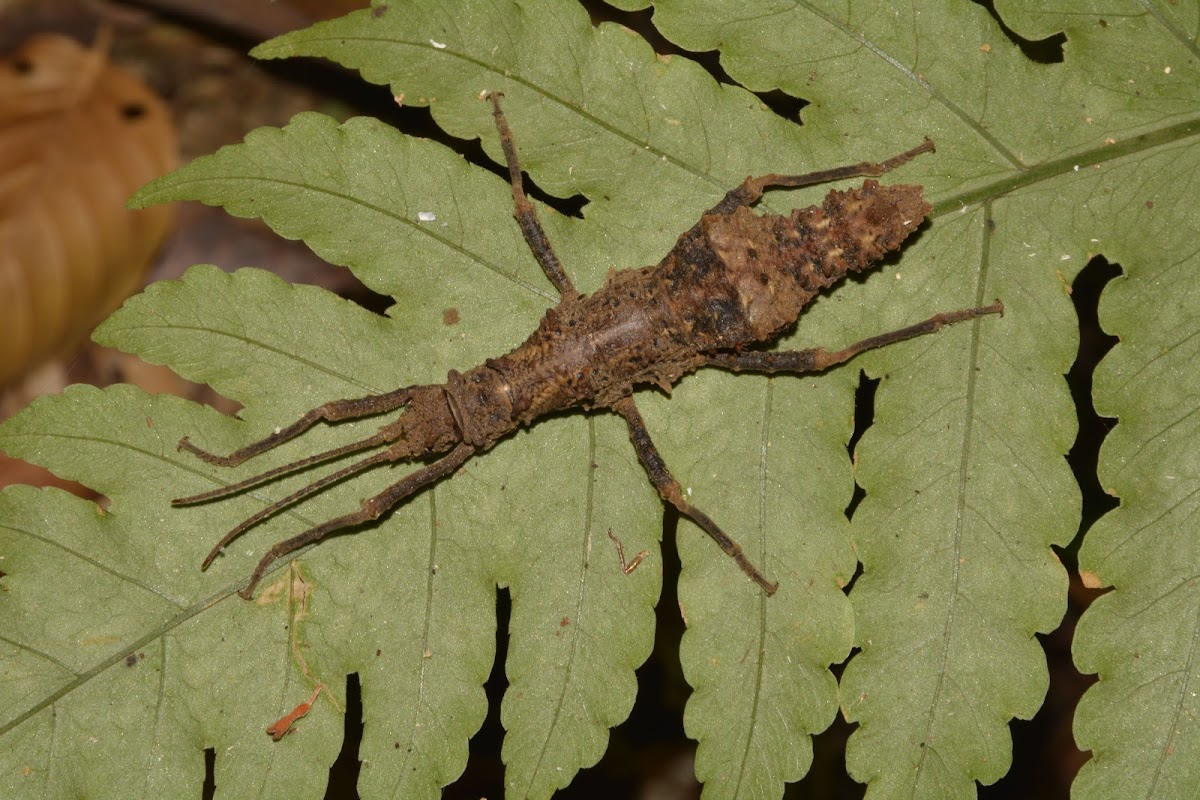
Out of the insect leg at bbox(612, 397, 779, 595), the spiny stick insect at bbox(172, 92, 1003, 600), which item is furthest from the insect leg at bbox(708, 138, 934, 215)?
the insect leg at bbox(612, 397, 779, 595)

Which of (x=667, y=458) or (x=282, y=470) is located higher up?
(x=282, y=470)

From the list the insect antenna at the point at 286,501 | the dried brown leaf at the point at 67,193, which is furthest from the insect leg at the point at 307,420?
the dried brown leaf at the point at 67,193

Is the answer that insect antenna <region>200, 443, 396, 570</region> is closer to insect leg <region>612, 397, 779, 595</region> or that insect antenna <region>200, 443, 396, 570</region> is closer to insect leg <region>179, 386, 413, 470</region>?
insect leg <region>179, 386, 413, 470</region>

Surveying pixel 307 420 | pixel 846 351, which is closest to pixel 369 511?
pixel 307 420

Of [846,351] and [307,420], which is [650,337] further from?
[307,420]

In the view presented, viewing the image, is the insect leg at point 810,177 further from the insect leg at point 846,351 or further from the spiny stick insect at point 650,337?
the insect leg at point 846,351
